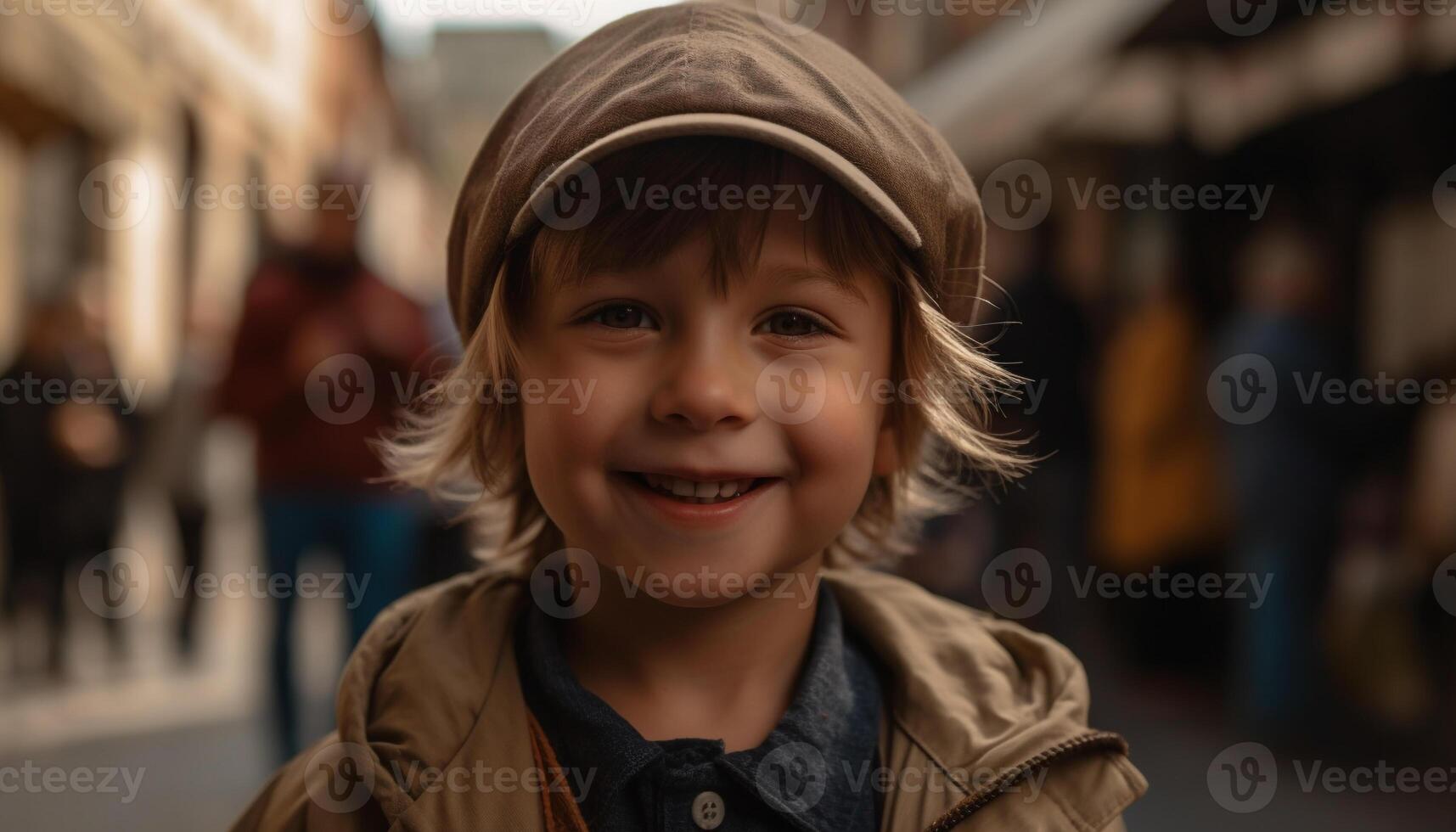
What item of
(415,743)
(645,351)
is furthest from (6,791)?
(645,351)

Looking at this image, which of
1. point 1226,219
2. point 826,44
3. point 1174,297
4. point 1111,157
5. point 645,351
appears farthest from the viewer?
point 1111,157

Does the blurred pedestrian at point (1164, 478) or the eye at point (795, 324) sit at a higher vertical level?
the eye at point (795, 324)

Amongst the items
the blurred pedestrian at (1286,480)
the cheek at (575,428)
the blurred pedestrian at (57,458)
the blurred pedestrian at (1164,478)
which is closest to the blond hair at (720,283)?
the cheek at (575,428)

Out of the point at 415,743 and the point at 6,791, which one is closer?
the point at 415,743

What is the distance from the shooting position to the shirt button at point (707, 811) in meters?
A: 1.56

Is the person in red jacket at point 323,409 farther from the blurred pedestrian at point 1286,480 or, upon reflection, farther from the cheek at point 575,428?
the blurred pedestrian at point 1286,480

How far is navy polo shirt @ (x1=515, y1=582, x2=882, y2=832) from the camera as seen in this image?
61.8 inches

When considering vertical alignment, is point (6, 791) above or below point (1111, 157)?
below

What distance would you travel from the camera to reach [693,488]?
5.19 ft

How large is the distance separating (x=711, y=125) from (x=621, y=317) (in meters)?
0.26

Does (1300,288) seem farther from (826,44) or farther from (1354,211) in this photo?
(826,44)

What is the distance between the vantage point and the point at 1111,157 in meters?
8.76

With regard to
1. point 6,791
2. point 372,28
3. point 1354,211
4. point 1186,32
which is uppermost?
point 372,28

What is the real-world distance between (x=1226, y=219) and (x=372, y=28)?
91.6 ft
